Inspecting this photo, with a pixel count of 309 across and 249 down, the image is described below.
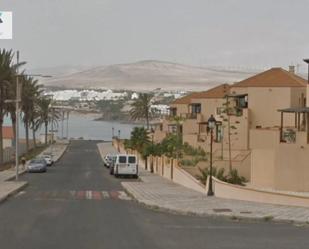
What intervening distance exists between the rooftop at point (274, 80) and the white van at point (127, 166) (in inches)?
465

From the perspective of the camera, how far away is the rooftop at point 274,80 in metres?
61.9

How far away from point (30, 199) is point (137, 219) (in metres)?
12.8

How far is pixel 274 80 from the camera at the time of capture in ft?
207

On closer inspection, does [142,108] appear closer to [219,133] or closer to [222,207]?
[219,133]

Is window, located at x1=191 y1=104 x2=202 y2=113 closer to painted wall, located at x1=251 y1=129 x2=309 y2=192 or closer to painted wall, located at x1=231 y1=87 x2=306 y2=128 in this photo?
painted wall, located at x1=231 y1=87 x2=306 y2=128

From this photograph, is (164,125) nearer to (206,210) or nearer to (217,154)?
(217,154)

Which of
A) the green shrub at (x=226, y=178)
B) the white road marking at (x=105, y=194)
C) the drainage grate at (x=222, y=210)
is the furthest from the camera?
the green shrub at (x=226, y=178)

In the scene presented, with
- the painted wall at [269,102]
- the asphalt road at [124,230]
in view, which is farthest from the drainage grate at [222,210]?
the painted wall at [269,102]

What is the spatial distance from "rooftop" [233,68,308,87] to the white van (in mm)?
11801

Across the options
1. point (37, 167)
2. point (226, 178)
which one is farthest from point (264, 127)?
point (37, 167)

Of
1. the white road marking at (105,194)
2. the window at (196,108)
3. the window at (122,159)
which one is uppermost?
the window at (196,108)

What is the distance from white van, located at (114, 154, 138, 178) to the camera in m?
62.9

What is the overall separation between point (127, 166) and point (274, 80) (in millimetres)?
14409

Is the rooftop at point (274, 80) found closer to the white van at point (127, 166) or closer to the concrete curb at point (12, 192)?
the white van at point (127, 166)
